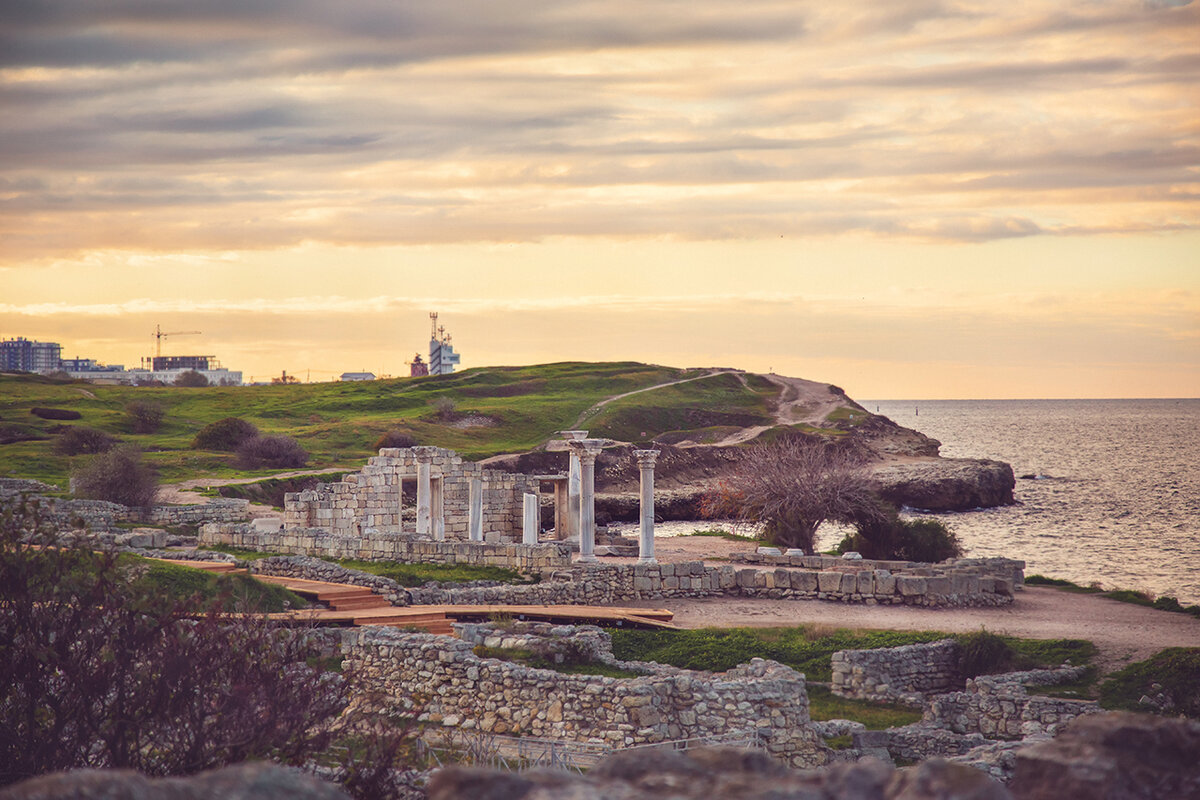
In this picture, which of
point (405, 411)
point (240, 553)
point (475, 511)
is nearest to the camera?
point (240, 553)

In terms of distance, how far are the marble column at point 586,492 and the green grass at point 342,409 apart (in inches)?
1162

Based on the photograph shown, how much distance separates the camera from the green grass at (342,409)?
2527 inches

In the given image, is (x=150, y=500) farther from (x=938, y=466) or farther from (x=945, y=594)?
(x=938, y=466)

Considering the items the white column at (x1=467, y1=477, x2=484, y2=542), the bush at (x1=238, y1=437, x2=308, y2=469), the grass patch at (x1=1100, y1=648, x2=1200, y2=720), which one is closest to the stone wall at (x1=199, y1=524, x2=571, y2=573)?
the white column at (x1=467, y1=477, x2=484, y2=542)

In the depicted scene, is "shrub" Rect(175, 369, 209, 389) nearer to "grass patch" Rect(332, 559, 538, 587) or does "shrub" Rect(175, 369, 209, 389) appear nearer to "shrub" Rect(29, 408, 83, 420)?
"shrub" Rect(29, 408, 83, 420)

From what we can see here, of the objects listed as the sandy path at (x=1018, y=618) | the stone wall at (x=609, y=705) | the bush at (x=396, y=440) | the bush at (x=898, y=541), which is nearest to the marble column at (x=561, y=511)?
the bush at (x=898, y=541)

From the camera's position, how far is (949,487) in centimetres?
8450

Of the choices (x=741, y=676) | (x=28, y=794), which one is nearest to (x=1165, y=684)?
(x=741, y=676)

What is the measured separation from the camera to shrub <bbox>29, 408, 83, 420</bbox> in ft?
256

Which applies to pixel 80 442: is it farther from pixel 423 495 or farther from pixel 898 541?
pixel 898 541

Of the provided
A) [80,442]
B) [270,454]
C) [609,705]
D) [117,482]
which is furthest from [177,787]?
[270,454]

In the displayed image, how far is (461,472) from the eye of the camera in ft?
141

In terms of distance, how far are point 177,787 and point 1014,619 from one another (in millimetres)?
25134

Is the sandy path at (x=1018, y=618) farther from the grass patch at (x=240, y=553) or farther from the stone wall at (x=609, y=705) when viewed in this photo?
the grass patch at (x=240, y=553)
